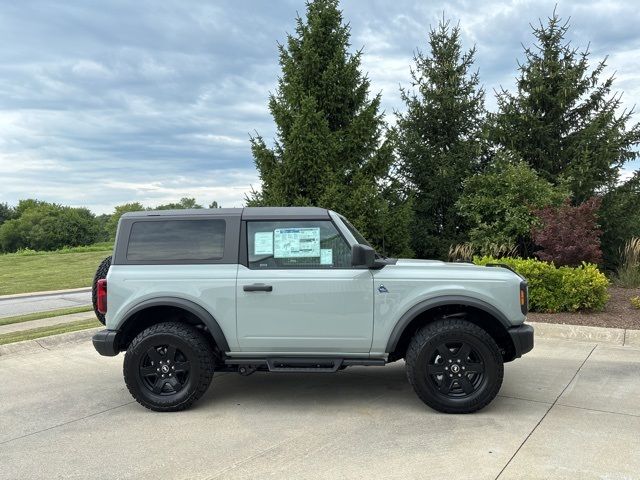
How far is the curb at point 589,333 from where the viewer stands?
6.88 m

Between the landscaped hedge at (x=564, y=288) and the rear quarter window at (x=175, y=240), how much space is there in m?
5.27

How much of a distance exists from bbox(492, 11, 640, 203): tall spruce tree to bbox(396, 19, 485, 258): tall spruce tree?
3.05ft

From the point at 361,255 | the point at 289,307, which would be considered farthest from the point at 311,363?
the point at 361,255

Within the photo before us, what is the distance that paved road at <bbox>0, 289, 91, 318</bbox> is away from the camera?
41.5 ft

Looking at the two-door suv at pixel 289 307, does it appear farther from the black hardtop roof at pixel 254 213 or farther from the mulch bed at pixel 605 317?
A: the mulch bed at pixel 605 317

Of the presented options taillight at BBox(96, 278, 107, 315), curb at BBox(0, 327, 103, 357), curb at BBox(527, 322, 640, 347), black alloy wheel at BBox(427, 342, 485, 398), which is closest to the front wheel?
black alloy wheel at BBox(427, 342, 485, 398)

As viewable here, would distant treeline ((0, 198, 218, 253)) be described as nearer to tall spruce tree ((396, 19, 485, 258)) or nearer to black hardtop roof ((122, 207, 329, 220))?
tall spruce tree ((396, 19, 485, 258))

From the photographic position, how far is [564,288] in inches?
313

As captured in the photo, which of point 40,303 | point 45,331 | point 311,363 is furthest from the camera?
point 40,303

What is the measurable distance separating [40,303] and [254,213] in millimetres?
11815

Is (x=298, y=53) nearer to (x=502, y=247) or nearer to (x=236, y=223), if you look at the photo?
(x=502, y=247)

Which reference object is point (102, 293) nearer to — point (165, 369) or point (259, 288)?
point (165, 369)

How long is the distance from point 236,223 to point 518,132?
10728 millimetres

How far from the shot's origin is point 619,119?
13.0 m
